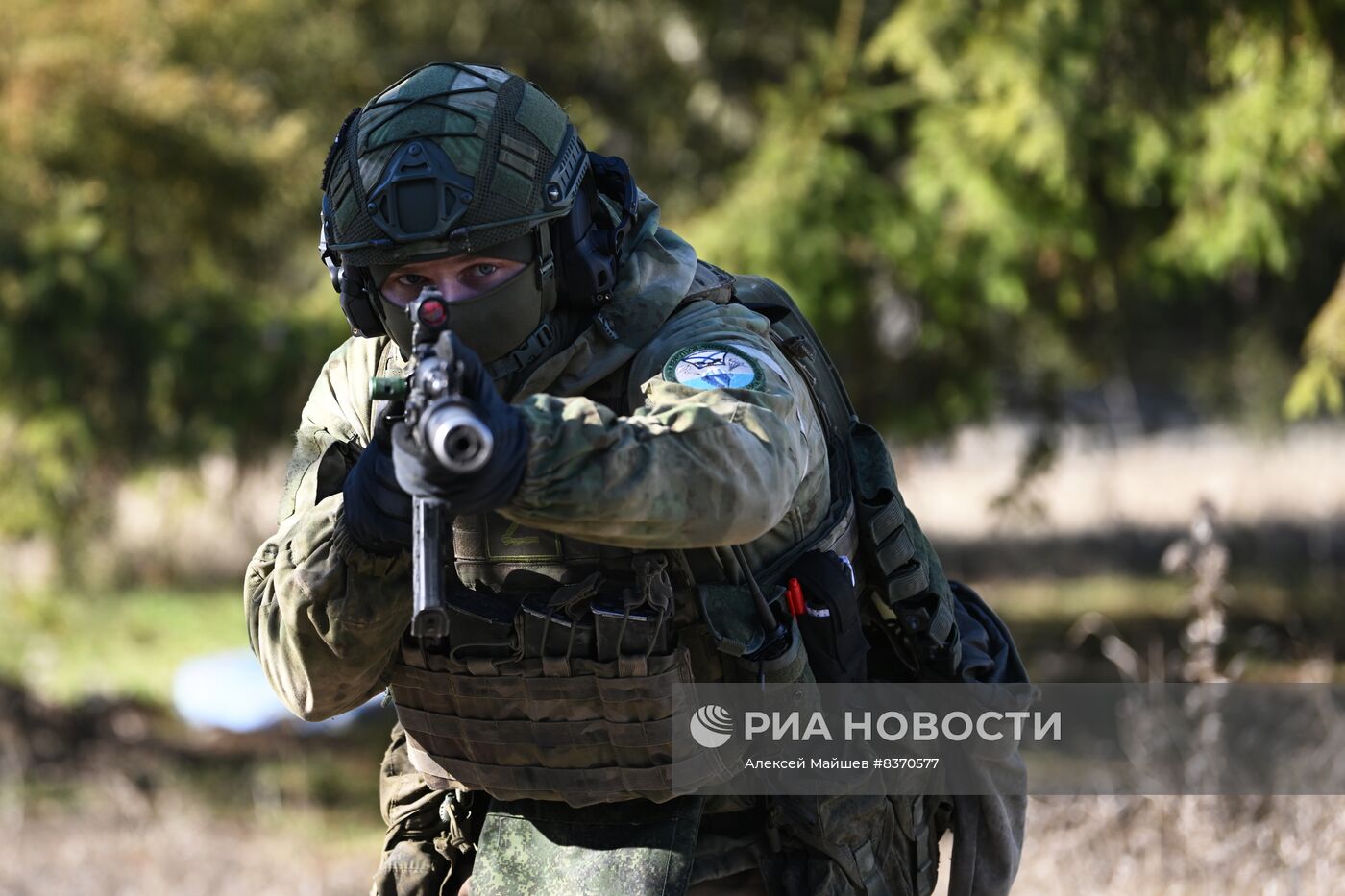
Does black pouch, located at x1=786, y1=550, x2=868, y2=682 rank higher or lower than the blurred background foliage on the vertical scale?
lower

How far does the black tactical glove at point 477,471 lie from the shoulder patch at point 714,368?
0.37 m

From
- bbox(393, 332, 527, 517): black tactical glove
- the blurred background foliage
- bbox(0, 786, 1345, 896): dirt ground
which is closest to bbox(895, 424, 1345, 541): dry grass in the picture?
the blurred background foliage

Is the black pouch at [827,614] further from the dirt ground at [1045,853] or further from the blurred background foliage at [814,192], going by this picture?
the blurred background foliage at [814,192]

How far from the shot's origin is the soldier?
2.22 metres

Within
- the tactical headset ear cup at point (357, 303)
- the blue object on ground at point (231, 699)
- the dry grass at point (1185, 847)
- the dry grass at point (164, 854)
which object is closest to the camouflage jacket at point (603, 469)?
the tactical headset ear cup at point (357, 303)

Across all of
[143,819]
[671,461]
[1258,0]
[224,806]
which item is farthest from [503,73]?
[224,806]

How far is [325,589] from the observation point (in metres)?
2.23

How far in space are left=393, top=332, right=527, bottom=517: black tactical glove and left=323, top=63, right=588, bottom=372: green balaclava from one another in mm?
460

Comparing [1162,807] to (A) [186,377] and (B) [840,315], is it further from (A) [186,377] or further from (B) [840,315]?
(A) [186,377]

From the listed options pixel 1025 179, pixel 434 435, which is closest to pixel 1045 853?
pixel 1025 179

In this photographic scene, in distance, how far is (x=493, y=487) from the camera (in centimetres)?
182

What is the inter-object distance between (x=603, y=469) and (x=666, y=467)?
0.09 metres

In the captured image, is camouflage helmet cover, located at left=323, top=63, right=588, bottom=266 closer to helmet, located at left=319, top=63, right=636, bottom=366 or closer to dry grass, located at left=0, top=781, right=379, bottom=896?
helmet, located at left=319, top=63, right=636, bottom=366

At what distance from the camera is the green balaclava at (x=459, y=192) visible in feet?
7.45
